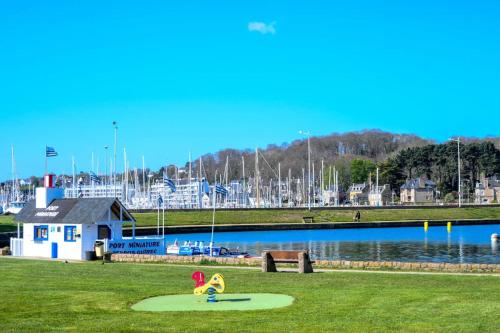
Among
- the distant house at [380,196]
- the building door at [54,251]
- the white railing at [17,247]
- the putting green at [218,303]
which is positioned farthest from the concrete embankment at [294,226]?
the distant house at [380,196]

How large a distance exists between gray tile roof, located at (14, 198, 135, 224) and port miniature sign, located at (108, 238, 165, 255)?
184cm

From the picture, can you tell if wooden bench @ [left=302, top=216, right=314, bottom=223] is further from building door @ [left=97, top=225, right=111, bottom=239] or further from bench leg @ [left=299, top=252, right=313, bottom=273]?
bench leg @ [left=299, top=252, right=313, bottom=273]

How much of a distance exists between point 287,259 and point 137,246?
1564cm

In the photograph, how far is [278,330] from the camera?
15.2 metres

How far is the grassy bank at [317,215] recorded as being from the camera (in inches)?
4141

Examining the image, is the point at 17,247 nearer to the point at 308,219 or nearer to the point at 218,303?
the point at 218,303

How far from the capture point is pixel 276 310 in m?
18.0

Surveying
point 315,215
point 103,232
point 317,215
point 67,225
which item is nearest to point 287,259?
point 103,232

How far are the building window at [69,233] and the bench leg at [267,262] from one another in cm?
1677

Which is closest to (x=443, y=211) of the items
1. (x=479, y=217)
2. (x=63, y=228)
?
(x=479, y=217)

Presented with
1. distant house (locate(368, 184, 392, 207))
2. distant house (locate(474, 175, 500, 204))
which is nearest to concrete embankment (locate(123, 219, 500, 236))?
distant house (locate(368, 184, 392, 207))

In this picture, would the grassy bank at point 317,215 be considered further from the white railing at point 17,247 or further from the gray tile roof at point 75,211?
the gray tile roof at point 75,211

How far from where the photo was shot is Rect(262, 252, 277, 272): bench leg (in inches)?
1145

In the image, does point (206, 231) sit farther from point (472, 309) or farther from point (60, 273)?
point (472, 309)
